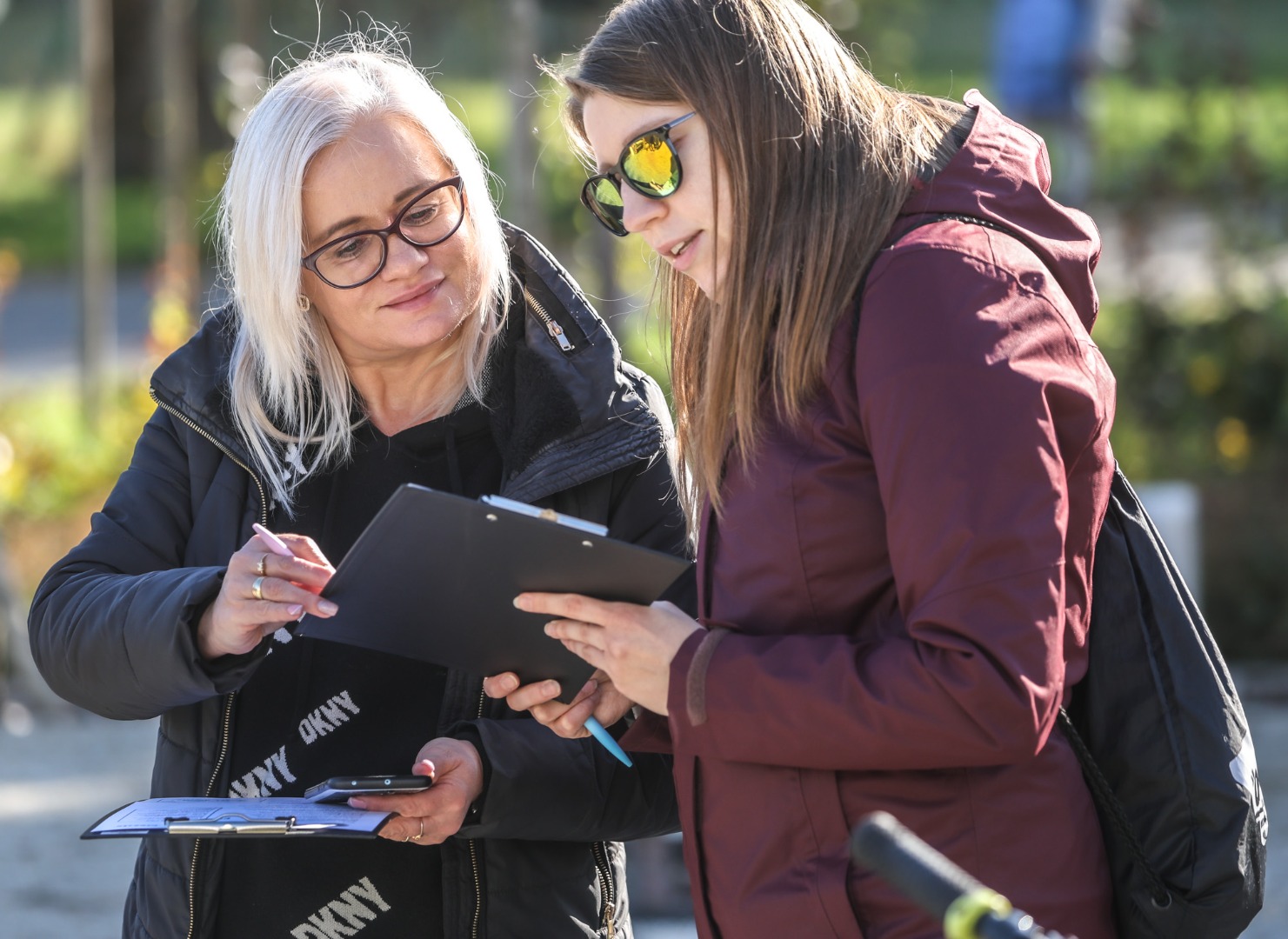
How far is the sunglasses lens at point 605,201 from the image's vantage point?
6.40 ft

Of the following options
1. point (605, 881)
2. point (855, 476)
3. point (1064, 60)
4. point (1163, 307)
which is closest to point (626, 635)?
point (855, 476)

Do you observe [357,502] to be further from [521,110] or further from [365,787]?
[521,110]

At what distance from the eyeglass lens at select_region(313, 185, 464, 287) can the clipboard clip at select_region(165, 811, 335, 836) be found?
2.67ft

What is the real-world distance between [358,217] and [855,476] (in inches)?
40.9

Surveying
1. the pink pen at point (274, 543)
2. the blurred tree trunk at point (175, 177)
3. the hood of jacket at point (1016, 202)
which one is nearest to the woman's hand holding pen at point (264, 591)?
the pink pen at point (274, 543)

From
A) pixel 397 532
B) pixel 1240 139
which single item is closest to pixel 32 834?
pixel 397 532

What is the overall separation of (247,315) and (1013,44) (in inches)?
346

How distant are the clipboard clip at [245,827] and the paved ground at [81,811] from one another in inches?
89.0

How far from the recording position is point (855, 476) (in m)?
1.70

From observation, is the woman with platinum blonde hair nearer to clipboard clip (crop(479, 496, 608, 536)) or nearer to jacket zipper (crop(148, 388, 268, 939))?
jacket zipper (crop(148, 388, 268, 939))

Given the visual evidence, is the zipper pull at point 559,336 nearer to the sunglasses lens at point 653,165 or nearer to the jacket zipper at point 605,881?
the sunglasses lens at point 653,165

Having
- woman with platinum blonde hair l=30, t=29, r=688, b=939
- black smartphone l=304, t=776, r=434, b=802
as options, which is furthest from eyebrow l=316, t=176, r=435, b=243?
black smartphone l=304, t=776, r=434, b=802

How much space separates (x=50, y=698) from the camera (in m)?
6.43

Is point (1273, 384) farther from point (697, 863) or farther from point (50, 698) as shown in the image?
point (697, 863)
